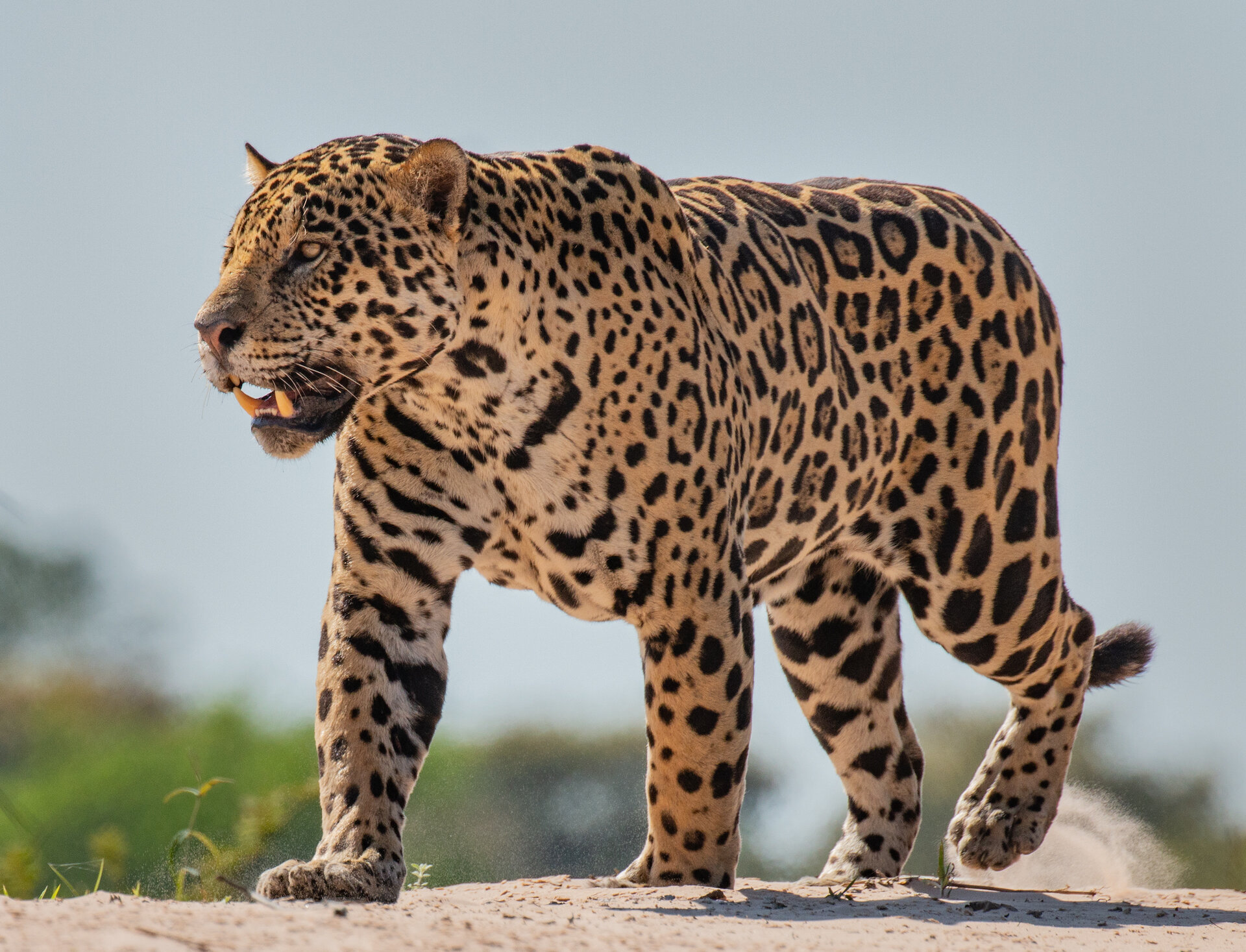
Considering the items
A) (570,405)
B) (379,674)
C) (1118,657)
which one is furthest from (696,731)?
(1118,657)

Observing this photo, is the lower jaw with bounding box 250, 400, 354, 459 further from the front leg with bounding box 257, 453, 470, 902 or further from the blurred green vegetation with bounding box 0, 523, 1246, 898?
the blurred green vegetation with bounding box 0, 523, 1246, 898

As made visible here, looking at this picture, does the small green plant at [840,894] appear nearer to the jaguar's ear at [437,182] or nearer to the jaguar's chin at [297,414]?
the jaguar's chin at [297,414]

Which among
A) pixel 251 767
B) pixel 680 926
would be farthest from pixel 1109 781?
pixel 680 926

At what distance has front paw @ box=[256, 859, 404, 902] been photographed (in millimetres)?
5562

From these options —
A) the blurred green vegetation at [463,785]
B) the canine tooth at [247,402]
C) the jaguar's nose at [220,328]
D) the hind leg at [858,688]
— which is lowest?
the blurred green vegetation at [463,785]

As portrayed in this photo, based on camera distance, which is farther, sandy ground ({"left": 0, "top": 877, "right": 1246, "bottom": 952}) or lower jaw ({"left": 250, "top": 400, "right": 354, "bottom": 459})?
lower jaw ({"left": 250, "top": 400, "right": 354, "bottom": 459})

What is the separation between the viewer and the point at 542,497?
21.8 ft

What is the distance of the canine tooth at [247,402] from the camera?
20.5ft

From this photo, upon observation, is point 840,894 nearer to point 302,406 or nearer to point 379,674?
point 379,674

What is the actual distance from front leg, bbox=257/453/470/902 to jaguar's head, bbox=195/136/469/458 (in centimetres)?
58

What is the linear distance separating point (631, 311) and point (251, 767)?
22.2 m

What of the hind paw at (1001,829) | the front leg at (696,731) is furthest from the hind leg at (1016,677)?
the front leg at (696,731)

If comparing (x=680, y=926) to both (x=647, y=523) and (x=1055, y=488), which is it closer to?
(x=647, y=523)

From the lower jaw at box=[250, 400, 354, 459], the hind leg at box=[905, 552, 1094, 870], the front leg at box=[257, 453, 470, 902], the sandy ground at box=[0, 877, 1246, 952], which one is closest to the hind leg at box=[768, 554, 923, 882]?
the hind leg at box=[905, 552, 1094, 870]
